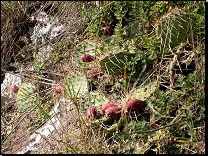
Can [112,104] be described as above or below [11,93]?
above

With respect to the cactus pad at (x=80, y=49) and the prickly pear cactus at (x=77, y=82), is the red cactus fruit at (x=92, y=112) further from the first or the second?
the cactus pad at (x=80, y=49)

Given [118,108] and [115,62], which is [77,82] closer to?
[115,62]

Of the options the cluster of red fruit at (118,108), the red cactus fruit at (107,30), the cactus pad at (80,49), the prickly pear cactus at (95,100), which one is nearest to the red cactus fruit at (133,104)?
the cluster of red fruit at (118,108)

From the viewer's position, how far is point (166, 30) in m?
1.72

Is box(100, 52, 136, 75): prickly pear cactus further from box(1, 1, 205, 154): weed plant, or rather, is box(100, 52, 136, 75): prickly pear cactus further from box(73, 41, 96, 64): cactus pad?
box(73, 41, 96, 64): cactus pad

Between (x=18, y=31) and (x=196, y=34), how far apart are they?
259 centimetres

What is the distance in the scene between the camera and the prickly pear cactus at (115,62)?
1.69 metres

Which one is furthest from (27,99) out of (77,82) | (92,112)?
(92,112)

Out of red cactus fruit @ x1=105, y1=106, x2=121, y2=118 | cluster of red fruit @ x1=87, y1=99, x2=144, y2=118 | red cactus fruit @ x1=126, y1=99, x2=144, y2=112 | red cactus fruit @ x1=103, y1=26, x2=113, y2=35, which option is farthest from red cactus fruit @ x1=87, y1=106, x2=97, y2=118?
red cactus fruit @ x1=103, y1=26, x2=113, y2=35

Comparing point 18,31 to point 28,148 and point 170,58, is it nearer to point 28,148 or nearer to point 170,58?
point 28,148

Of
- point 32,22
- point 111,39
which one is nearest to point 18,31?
point 32,22

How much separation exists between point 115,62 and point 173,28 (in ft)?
1.84

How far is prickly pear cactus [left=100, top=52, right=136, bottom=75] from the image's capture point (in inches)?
66.6

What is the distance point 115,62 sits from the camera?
1.73 m
